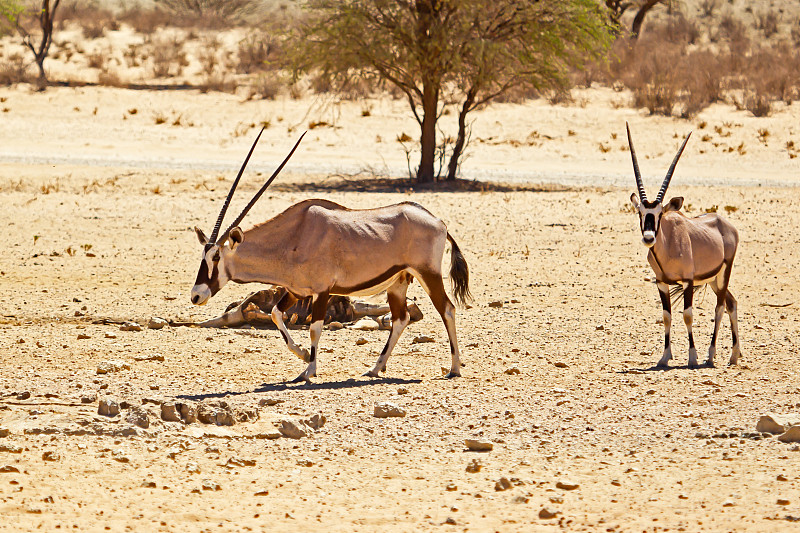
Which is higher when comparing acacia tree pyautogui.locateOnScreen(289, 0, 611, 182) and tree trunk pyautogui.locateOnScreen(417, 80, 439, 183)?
acacia tree pyautogui.locateOnScreen(289, 0, 611, 182)

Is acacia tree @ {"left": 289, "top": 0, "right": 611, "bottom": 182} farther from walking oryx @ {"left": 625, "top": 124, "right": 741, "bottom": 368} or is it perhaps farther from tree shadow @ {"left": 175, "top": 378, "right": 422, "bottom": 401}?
tree shadow @ {"left": 175, "top": 378, "right": 422, "bottom": 401}

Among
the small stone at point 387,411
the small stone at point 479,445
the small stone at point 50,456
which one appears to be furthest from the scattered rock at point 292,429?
the small stone at point 50,456

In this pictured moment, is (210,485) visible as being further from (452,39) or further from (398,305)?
(452,39)

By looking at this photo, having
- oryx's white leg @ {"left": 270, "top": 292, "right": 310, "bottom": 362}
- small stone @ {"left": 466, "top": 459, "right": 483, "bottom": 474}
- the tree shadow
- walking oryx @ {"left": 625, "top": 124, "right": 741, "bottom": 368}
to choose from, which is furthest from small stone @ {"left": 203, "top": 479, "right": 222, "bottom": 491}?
walking oryx @ {"left": 625, "top": 124, "right": 741, "bottom": 368}

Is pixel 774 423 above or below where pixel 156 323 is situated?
above

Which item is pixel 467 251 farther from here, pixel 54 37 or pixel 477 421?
pixel 54 37

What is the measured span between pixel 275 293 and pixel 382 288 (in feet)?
7.85

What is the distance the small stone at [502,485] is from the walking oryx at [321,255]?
287 centimetres

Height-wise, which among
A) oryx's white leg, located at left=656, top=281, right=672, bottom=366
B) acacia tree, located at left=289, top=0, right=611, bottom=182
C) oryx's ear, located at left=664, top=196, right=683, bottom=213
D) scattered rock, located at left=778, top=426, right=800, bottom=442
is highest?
acacia tree, located at left=289, top=0, right=611, bottom=182

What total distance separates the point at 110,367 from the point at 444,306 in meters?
2.60

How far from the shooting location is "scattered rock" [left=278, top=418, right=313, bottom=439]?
7.24 m

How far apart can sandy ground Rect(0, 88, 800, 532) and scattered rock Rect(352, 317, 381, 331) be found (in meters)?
0.18

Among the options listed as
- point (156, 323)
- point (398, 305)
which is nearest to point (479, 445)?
point (398, 305)

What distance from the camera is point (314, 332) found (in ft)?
29.3
